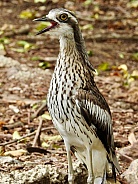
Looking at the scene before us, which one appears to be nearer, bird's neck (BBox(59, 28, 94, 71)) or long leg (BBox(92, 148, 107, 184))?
bird's neck (BBox(59, 28, 94, 71))

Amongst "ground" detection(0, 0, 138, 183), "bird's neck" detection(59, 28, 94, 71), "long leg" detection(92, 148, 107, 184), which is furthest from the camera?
"ground" detection(0, 0, 138, 183)

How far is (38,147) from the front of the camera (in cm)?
592

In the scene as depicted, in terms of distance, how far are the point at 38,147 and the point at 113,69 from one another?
3.69 meters

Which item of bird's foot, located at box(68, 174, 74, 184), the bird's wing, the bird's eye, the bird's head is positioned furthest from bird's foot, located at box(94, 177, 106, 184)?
the bird's eye

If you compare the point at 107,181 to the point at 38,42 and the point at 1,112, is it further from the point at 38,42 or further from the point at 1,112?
the point at 38,42

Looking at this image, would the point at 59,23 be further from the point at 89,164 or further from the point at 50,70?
the point at 50,70

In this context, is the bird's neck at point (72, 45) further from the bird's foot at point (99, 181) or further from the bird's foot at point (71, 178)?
the bird's foot at point (99, 181)

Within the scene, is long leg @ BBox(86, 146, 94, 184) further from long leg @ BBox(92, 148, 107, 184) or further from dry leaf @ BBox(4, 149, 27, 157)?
dry leaf @ BBox(4, 149, 27, 157)

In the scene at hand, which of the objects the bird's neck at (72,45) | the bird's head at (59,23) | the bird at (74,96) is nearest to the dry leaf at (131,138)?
the bird at (74,96)

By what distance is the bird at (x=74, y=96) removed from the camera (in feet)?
14.7

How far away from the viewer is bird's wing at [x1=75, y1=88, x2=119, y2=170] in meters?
4.57

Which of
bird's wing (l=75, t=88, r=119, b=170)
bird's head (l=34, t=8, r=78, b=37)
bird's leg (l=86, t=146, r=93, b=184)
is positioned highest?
bird's head (l=34, t=8, r=78, b=37)

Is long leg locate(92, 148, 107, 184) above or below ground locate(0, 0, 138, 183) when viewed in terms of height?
below

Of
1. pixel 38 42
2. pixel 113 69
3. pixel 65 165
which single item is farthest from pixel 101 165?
pixel 38 42
